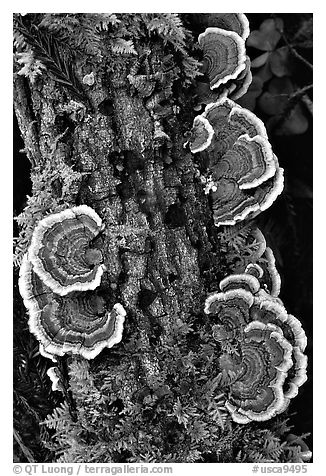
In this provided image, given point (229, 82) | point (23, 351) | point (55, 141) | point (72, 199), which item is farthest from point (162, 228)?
point (23, 351)

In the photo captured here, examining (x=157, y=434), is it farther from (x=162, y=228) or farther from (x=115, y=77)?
(x=115, y=77)

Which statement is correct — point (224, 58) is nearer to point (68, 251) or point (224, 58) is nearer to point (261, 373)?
point (68, 251)

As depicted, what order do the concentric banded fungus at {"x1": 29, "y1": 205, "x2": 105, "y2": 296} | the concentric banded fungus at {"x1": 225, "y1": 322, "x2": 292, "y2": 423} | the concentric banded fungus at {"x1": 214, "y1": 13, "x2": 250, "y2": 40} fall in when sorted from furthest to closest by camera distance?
the concentric banded fungus at {"x1": 214, "y1": 13, "x2": 250, "y2": 40} → the concentric banded fungus at {"x1": 225, "y1": 322, "x2": 292, "y2": 423} → the concentric banded fungus at {"x1": 29, "y1": 205, "x2": 105, "y2": 296}

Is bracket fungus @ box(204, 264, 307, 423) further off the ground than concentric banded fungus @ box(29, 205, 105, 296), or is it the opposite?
concentric banded fungus @ box(29, 205, 105, 296)

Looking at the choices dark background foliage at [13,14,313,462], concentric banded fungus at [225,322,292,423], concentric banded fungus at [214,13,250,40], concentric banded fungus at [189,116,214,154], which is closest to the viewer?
concentric banded fungus at [225,322,292,423]

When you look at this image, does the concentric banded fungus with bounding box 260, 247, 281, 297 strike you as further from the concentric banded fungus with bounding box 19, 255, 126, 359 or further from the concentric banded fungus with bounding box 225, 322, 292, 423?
the concentric banded fungus with bounding box 19, 255, 126, 359

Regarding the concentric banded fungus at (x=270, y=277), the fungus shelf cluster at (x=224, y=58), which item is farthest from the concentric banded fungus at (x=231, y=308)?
the fungus shelf cluster at (x=224, y=58)

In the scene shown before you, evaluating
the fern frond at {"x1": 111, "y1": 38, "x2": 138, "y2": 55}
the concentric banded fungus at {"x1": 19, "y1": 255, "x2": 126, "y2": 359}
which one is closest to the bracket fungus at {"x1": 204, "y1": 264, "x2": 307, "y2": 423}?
the concentric banded fungus at {"x1": 19, "y1": 255, "x2": 126, "y2": 359}
